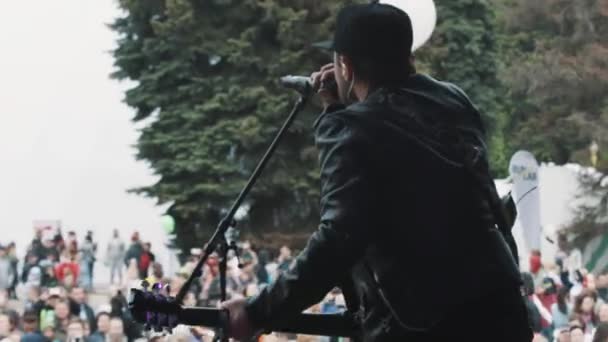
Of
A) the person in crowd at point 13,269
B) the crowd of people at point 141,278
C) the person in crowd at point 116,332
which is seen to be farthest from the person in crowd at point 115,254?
the person in crowd at point 116,332

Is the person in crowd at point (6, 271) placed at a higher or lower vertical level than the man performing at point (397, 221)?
higher

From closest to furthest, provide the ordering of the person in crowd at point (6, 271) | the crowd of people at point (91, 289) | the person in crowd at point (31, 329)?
the crowd of people at point (91, 289) < the person in crowd at point (31, 329) < the person in crowd at point (6, 271)

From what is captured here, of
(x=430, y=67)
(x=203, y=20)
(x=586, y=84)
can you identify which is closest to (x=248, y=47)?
(x=203, y=20)

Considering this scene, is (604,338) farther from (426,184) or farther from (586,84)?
(586,84)

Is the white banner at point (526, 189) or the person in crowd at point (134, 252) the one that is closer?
the white banner at point (526, 189)

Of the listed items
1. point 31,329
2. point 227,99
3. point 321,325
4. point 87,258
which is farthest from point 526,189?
point 227,99

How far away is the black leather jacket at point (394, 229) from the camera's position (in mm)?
2764

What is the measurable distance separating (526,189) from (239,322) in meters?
10.7

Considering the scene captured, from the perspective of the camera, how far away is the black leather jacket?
2.76m

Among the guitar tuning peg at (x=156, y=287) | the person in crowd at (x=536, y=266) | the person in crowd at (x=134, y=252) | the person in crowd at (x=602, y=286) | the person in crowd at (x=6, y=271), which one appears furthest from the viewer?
the person in crowd at (x=134, y=252)

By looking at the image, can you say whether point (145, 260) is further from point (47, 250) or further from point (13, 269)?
point (13, 269)

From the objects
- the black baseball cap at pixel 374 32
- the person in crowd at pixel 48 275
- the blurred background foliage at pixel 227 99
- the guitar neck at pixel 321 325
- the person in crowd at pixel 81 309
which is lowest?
the guitar neck at pixel 321 325

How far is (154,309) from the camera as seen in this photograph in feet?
9.24

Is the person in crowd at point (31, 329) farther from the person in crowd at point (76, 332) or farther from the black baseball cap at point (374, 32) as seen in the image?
the black baseball cap at point (374, 32)
